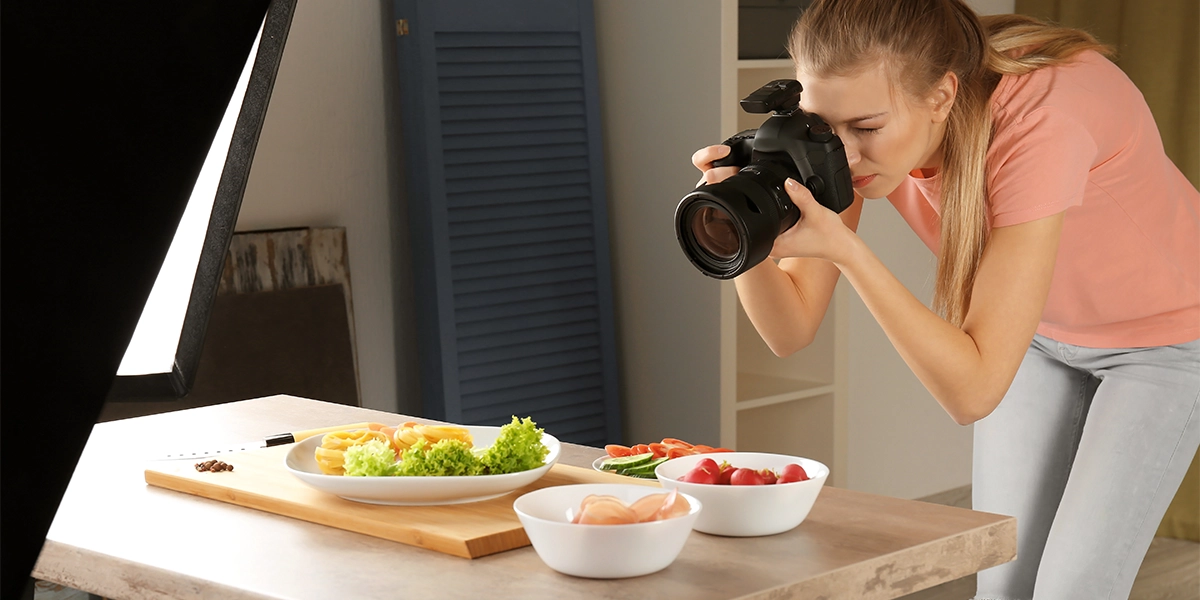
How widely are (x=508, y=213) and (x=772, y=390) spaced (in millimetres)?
899

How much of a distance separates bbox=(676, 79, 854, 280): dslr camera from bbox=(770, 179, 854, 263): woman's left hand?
0.04 ft

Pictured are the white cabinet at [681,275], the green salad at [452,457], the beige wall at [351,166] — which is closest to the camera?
the green salad at [452,457]

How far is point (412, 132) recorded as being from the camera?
2594 millimetres

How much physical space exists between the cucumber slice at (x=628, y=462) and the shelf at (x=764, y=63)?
1.89 m

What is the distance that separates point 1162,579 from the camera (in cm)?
305

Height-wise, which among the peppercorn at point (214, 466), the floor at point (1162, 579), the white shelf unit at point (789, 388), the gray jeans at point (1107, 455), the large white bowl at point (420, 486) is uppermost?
the large white bowl at point (420, 486)

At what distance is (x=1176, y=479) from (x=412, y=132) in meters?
1.75

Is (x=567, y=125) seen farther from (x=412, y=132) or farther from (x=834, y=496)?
(x=834, y=496)

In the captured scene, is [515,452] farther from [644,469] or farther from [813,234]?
[813,234]

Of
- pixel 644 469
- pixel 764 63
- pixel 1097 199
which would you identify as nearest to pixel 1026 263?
pixel 1097 199

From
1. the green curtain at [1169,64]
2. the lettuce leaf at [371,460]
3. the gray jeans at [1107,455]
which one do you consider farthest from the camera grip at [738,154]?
the green curtain at [1169,64]

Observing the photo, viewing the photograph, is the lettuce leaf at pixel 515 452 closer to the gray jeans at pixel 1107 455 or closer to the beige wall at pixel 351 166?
the gray jeans at pixel 1107 455

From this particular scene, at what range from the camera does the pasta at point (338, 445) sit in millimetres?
1020

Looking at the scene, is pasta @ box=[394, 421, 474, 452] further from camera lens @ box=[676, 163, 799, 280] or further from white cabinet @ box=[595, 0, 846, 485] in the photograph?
white cabinet @ box=[595, 0, 846, 485]
